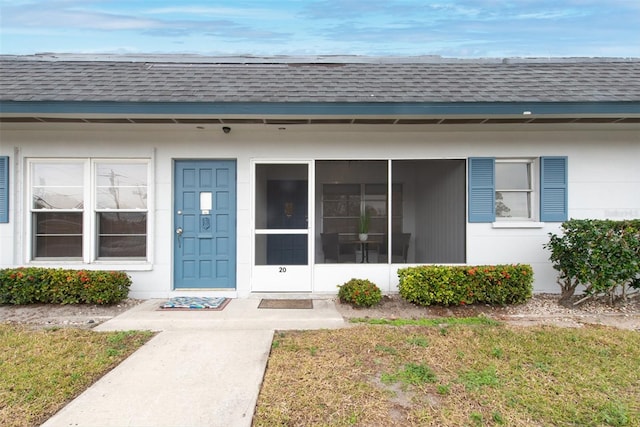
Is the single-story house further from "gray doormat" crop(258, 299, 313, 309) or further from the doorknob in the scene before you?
"gray doormat" crop(258, 299, 313, 309)

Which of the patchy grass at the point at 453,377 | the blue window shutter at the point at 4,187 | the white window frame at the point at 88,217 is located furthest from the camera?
the white window frame at the point at 88,217

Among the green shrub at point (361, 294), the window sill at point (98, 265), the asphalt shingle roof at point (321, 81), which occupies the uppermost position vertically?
the asphalt shingle roof at point (321, 81)

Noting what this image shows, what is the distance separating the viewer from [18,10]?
7801mm

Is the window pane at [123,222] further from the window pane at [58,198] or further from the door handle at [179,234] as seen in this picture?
the door handle at [179,234]

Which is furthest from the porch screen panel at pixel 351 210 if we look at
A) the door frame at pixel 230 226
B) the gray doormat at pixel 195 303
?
the gray doormat at pixel 195 303

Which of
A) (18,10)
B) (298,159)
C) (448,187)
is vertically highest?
(18,10)

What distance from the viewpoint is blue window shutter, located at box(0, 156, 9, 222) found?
5.59 meters

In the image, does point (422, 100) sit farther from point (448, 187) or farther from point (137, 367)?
point (137, 367)

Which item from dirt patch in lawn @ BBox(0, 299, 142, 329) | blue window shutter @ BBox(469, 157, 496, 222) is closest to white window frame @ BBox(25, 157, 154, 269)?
dirt patch in lawn @ BBox(0, 299, 142, 329)

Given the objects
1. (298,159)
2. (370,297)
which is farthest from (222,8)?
(370,297)

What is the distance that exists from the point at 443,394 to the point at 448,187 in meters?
3.94

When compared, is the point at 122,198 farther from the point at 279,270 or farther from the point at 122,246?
the point at 279,270

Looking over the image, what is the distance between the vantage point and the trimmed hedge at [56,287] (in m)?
4.97

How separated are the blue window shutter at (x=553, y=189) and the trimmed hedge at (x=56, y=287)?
6771 millimetres
